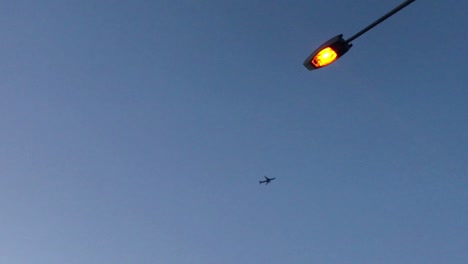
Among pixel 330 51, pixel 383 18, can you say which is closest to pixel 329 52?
pixel 330 51

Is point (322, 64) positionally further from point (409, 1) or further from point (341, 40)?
point (409, 1)

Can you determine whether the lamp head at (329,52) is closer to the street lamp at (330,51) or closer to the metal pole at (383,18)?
the street lamp at (330,51)

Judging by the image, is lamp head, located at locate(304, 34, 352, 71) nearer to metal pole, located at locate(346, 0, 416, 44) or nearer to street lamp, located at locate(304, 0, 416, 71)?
street lamp, located at locate(304, 0, 416, 71)

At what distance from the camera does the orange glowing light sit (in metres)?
10.0

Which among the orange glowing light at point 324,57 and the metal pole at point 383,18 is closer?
the metal pole at point 383,18

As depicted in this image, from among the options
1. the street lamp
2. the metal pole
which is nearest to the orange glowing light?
the street lamp

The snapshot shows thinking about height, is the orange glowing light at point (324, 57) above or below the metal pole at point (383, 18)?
below

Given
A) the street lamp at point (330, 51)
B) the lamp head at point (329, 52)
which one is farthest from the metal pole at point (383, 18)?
the lamp head at point (329, 52)

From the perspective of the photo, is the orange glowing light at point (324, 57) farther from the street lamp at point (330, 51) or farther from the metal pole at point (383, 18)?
the metal pole at point (383, 18)

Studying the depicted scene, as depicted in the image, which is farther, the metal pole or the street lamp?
the street lamp

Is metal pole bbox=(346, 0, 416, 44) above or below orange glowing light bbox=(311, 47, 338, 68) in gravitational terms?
above

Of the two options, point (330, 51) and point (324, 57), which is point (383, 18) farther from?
point (324, 57)

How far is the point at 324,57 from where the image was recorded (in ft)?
33.0

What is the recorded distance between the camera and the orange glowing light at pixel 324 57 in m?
10.0
